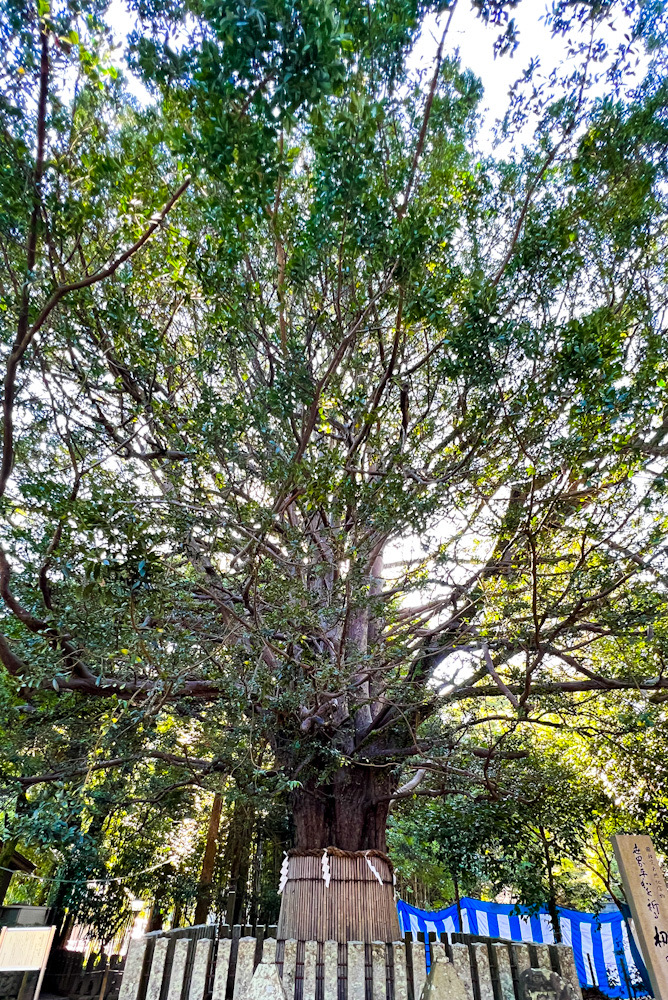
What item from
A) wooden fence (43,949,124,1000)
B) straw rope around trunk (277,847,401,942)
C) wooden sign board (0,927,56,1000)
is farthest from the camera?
wooden fence (43,949,124,1000)

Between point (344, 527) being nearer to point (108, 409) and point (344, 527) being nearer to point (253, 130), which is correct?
point (108, 409)

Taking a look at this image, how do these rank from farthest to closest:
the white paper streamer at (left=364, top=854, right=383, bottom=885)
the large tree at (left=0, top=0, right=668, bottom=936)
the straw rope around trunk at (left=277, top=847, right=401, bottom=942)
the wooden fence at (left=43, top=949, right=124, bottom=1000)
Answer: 1. the wooden fence at (left=43, top=949, right=124, bottom=1000)
2. the white paper streamer at (left=364, top=854, right=383, bottom=885)
3. the straw rope around trunk at (left=277, top=847, right=401, bottom=942)
4. the large tree at (left=0, top=0, right=668, bottom=936)

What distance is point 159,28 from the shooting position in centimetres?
353

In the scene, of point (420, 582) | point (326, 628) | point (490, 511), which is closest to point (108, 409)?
point (326, 628)

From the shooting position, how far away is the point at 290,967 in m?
4.35

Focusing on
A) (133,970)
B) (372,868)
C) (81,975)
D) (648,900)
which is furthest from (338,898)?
(81,975)

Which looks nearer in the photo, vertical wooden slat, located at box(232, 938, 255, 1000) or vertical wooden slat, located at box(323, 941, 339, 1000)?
vertical wooden slat, located at box(232, 938, 255, 1000)

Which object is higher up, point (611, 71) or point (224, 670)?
point (611, 71)

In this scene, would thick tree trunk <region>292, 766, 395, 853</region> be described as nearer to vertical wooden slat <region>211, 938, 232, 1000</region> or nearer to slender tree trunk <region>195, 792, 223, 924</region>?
vertical wooden slat <region>211, 938, 232, 1000</region>

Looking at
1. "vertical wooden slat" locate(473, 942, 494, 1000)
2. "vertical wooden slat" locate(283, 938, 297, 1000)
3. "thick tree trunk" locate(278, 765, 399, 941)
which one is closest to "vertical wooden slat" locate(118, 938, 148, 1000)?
Result: "vertical wooden slat" locate(283, 938, 297, 1000)

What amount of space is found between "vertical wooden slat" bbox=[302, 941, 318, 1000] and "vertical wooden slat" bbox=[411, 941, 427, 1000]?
2.46ft

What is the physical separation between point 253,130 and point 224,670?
395 centimetres

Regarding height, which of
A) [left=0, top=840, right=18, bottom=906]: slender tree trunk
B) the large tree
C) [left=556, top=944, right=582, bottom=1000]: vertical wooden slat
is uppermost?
the large tree

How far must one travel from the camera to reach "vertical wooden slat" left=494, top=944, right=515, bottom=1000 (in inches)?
169
